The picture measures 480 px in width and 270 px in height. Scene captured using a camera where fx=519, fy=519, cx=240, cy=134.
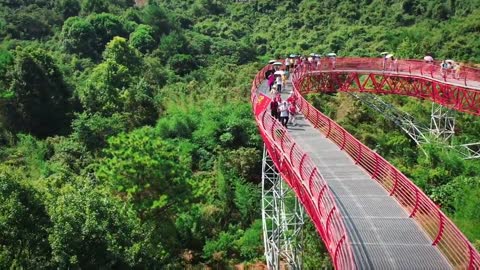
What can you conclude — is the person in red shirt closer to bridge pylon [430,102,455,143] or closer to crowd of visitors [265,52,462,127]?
crowd of visitors [265,52,462,127]

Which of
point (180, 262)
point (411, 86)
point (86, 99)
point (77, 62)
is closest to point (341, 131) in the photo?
point (180, 262)

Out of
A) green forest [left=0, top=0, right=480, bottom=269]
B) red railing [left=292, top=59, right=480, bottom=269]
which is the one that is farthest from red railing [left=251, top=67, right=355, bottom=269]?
green forest [left=0, top=0, right=480, bottom=269]

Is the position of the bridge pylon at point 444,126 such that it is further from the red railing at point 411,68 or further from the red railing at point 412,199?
the red railing at point 412,199

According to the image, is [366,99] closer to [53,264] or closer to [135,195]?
[135,195]

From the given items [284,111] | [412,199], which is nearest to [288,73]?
[284,111]

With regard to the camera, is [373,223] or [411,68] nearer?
[373,223]

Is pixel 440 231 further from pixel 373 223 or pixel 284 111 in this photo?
pixel 284 111

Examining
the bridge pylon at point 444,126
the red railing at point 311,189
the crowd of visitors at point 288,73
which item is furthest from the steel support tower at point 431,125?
the red railing at point 311,189
